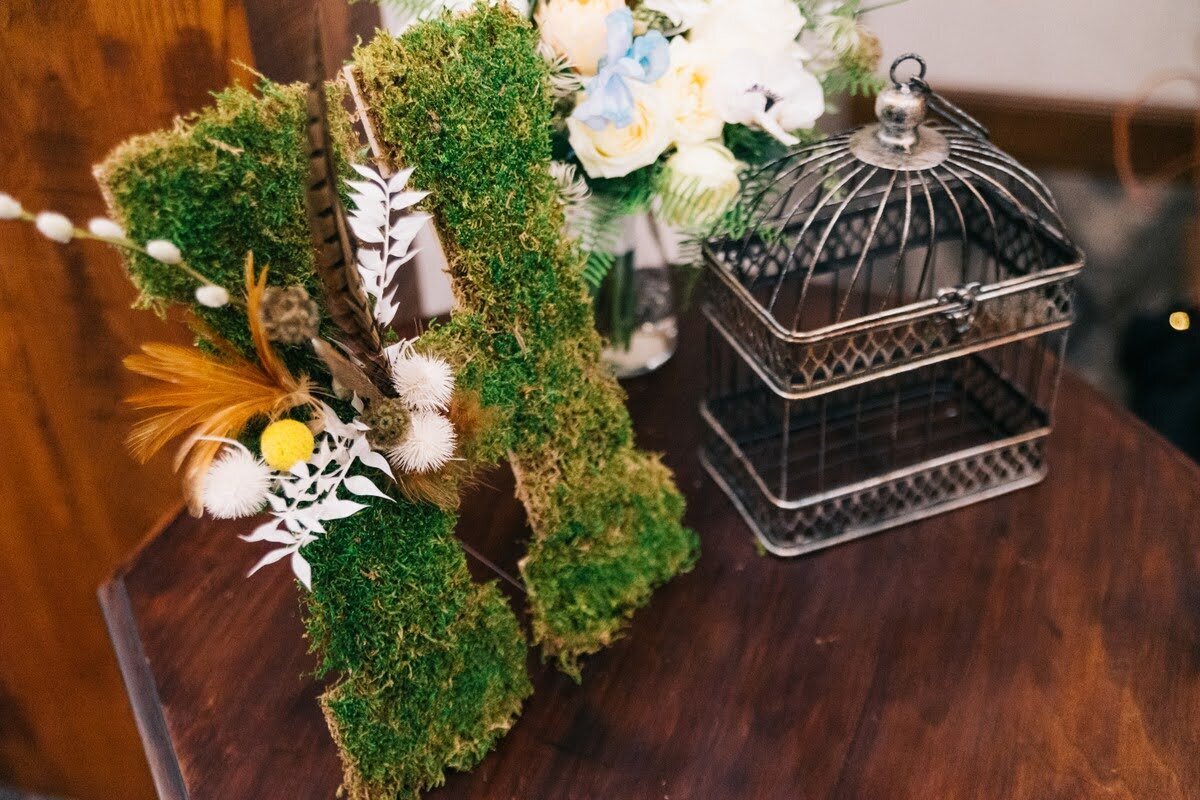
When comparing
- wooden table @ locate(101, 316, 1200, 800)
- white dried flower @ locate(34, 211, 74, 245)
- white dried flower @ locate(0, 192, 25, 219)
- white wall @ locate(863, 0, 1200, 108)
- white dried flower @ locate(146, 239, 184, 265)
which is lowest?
wooden table @ locate(101, 316, 1200, 800)

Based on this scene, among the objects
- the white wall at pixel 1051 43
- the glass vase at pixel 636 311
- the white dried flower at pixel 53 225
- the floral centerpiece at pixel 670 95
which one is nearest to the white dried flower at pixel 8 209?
the white dried flower at pixel 53 225

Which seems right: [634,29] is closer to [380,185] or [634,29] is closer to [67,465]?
[380,185]

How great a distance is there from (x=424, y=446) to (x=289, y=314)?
0.18m

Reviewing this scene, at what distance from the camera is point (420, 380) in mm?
785

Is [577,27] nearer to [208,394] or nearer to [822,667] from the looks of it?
[208,394]

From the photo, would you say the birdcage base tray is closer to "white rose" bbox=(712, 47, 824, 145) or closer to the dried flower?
"white rose" bbox=(712, 47, 824, 145)

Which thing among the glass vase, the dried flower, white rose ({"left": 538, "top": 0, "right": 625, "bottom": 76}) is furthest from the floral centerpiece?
the dried flower

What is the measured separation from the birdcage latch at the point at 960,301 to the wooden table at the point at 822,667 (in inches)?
9.4

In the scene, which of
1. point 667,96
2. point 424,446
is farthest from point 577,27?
point 424,446

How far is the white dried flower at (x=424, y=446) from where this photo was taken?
0.78 m

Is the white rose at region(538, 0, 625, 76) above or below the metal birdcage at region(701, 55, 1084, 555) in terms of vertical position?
above

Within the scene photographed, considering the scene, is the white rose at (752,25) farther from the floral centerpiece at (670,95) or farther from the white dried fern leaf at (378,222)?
the white dried fern leaf at (378,222)

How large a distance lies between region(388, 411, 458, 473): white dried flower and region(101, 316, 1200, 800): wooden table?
0.31m

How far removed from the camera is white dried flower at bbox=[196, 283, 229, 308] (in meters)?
0.67
